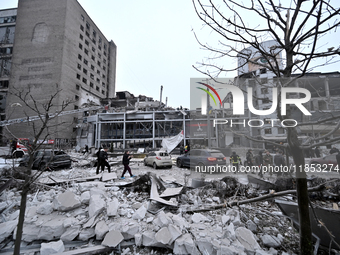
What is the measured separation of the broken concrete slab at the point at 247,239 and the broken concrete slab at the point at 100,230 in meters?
3.07

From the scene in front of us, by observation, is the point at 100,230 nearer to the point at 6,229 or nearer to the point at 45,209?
the point at 45,209

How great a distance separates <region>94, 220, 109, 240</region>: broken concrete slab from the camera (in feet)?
12.5

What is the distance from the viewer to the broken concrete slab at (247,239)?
→ 3.41 meters

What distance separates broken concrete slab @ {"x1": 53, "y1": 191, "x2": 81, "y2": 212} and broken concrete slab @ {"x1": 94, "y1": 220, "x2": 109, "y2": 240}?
122 cm

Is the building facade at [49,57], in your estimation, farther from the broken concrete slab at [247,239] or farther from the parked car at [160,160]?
the broken concrete slab at [247,239]

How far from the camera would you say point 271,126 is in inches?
134

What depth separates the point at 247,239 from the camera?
3561 millimetres

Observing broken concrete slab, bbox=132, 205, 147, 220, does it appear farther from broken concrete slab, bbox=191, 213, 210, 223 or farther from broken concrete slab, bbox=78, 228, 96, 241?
broken concrete slab, bbox=191, 213, 210, 223

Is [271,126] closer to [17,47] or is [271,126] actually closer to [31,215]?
[31,215]

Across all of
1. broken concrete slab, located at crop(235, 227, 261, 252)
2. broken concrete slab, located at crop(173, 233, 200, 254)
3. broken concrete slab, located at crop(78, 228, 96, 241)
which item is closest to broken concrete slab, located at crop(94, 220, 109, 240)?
broken concrete slab, located at crop(78, 228, 96, 241)

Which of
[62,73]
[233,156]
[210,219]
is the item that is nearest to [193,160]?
[233,156]

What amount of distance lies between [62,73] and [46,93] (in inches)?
216

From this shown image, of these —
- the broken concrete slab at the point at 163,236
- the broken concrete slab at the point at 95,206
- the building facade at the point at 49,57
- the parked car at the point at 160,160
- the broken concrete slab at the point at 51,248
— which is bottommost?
the broken concrete slab at the point at 51,248

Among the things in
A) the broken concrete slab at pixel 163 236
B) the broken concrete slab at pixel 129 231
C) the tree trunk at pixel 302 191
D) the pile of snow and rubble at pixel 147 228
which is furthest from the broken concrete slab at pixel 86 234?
the tree trunk at pixel 302 191
